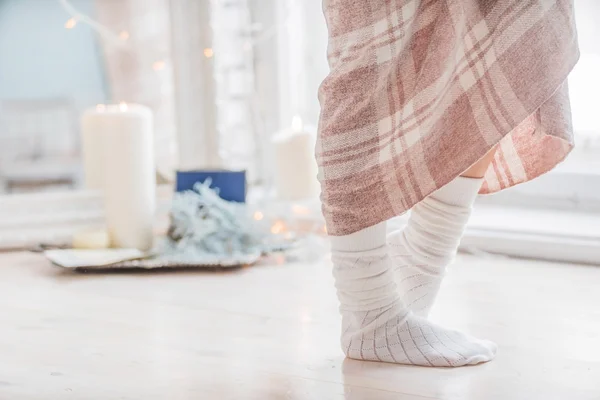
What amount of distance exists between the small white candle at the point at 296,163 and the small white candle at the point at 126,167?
27cm

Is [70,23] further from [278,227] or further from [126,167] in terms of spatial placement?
[278,227]

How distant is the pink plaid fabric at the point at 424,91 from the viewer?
89 centimetres

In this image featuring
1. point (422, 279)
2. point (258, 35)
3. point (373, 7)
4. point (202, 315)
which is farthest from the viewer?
point (258, 35)

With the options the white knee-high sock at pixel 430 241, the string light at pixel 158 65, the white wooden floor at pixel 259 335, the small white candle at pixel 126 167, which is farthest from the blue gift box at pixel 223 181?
the white knee-high sock at pixel 430 241

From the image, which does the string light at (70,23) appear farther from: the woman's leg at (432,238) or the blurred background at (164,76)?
the woman's leg at (432,238)

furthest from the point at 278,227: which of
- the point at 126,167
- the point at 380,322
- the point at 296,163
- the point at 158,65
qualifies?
the point at 380,322

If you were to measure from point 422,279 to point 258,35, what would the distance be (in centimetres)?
96

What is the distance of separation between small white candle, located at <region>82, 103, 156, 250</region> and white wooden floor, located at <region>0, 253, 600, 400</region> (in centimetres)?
15

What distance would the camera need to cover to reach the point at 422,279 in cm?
106

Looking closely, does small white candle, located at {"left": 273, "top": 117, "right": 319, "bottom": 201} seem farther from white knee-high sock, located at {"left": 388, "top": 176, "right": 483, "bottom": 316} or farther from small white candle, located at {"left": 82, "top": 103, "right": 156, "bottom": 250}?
white knee-high sock, located at {"left": 388, "top": 176, "right": 483, "bottom": 316}

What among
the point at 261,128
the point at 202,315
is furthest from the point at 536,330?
the point at 261,128

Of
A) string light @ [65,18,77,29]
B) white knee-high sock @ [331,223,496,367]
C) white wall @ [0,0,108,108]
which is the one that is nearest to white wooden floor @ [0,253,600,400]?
white knee-high sock @ [331,223,496,367]

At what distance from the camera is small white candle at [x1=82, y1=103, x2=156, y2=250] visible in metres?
1.53

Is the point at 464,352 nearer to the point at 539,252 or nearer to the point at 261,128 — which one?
the point at 539,252
